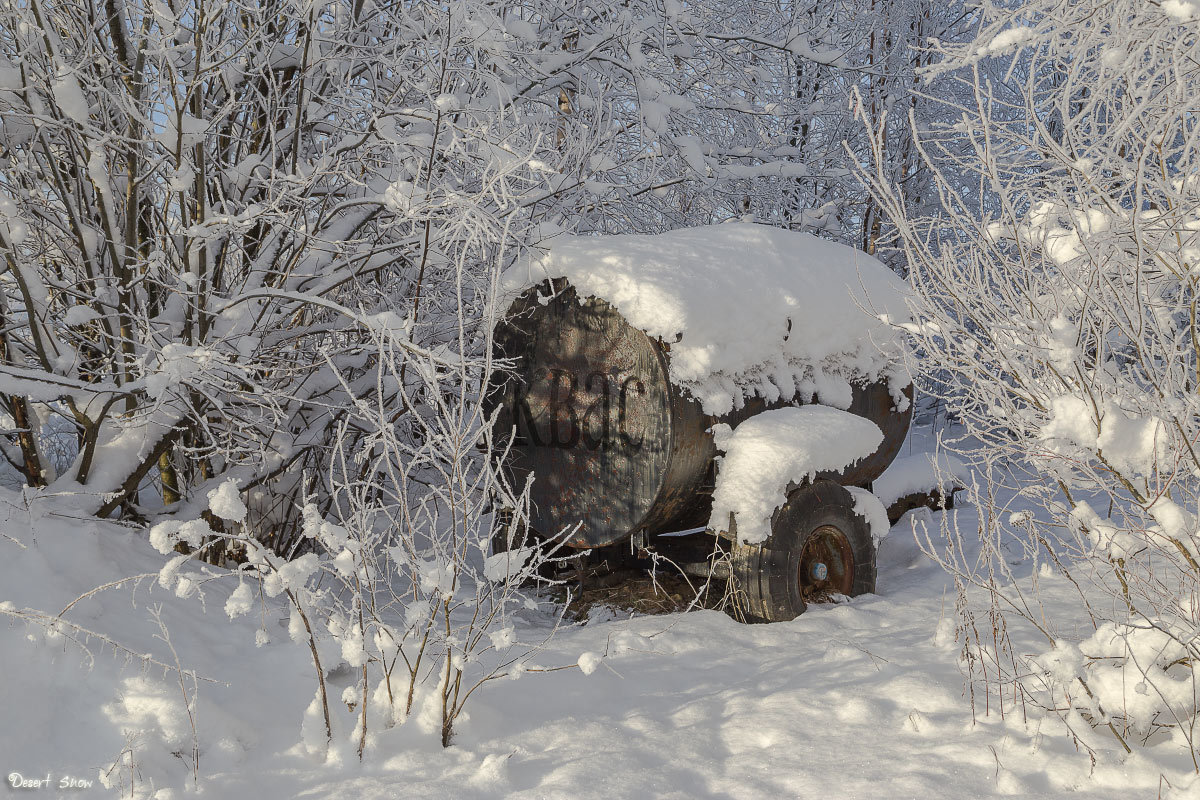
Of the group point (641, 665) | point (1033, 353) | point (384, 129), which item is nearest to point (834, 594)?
point (641, 665)

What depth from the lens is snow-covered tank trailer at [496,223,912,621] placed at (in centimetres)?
338

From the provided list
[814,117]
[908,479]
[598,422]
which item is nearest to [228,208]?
[598,422]

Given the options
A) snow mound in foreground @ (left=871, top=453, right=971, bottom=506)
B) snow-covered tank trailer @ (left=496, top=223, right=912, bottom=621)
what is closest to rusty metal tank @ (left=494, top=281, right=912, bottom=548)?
snow-covered tank trailer @ (left=496, top=223, right=912, bottom=621)

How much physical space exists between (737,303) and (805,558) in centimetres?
125

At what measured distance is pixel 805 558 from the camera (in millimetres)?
3881

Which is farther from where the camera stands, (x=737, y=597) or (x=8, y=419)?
(x=737, y=597)

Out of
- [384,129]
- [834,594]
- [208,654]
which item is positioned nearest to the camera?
[208,654]

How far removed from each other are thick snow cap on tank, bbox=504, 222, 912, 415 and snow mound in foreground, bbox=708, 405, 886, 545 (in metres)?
0.15

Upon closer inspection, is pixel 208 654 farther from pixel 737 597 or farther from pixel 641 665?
pixel 737 597

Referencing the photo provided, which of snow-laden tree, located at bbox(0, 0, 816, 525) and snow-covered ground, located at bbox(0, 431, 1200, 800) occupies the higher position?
snow-laden tree, located at bbox(0, 0, 816, 525)

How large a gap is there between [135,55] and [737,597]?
3.19 metres

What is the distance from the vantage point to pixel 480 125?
314 cm

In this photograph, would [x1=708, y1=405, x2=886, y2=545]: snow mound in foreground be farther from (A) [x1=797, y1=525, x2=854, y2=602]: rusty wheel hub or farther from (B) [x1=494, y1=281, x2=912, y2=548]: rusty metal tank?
(A) [x1=797, y1=525, x2=854, y2=602]: rusty wheel hub

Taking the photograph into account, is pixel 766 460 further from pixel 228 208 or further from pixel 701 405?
pixel 228 208
